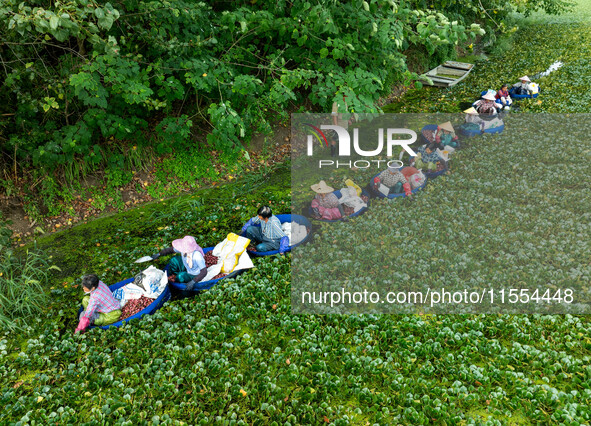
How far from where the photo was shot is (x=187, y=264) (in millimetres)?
6770

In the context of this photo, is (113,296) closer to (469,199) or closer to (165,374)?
(165,374)

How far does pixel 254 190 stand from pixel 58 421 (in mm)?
6352

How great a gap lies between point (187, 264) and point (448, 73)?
14.3 meters

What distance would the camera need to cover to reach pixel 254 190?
10117 millimetres

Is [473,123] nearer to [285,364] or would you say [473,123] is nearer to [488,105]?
[488,105]

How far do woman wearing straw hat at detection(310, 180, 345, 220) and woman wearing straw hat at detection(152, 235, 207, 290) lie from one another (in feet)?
8.70

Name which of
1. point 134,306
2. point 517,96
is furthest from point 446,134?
point 134,306

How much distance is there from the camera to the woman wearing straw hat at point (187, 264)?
21.8ft

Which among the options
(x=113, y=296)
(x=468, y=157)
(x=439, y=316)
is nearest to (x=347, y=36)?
(x=468, y=157)

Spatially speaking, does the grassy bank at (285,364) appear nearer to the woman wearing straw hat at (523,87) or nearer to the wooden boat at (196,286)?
the wooden boat at (196,286)

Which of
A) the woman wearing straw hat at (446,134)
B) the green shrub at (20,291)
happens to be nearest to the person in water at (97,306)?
the green shrub at (20,291)

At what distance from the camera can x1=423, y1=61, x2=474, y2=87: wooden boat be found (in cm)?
1581

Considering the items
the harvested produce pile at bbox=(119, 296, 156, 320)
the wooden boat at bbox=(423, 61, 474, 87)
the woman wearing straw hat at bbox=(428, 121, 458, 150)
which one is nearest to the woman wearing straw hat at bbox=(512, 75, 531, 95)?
the wooden boat at bbox=(423, 61, 474, 87)

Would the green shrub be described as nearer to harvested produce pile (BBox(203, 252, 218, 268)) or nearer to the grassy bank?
the grassy bank
